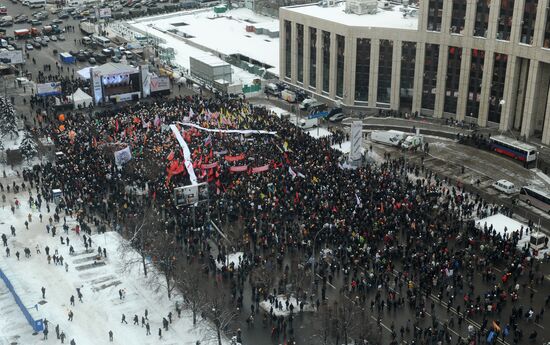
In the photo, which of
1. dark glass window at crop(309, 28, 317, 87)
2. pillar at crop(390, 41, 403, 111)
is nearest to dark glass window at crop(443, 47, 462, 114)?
pillar at crop(390, 41, 403, 111)

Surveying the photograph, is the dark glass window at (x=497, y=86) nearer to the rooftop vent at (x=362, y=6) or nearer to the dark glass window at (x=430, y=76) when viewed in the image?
the dark glass window at (x=430, y=76)

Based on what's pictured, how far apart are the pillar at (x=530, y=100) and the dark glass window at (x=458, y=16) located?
31.0 ft

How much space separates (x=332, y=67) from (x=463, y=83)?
53.2 feet

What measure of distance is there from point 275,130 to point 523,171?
2451 centimetres

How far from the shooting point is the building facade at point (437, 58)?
76.1m

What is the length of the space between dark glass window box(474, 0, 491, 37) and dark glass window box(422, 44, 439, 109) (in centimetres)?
499

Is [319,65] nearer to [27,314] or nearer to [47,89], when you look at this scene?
[47,89]

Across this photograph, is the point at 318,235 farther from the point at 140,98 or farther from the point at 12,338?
the point at 140,98

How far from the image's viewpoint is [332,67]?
295 ft

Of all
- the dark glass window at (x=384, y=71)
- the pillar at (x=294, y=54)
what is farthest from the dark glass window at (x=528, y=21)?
the pillar at (x=294, y=54)

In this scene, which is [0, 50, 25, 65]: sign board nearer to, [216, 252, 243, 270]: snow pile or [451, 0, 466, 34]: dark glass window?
[451, 0, 466, 34]: dark glass window

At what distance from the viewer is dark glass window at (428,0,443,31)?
81.7 m

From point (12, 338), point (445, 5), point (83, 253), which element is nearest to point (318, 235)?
point (83, 253)

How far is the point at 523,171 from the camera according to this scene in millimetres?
70375
